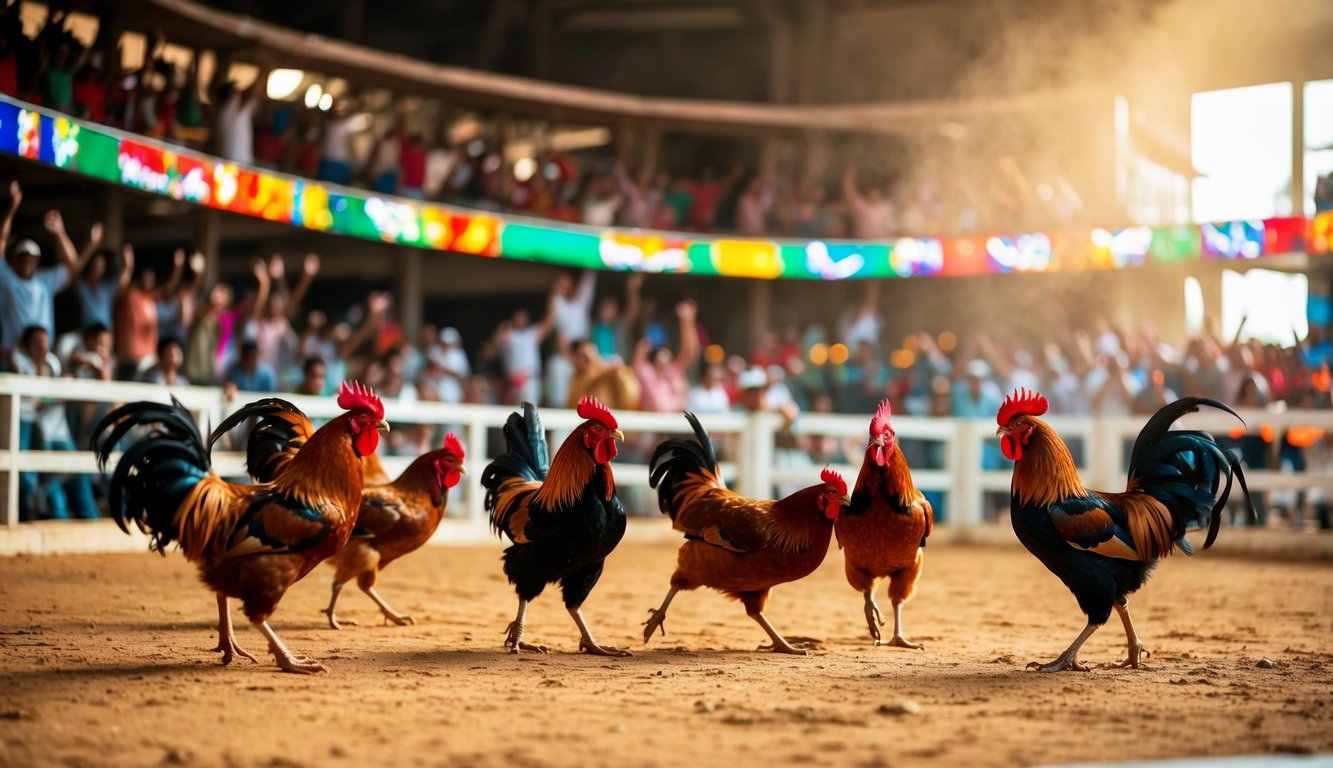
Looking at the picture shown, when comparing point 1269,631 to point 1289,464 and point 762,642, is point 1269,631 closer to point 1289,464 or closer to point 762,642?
point 762,642

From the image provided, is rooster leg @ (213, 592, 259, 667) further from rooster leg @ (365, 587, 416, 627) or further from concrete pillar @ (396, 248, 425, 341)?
concrete pillar @ (396, 248, 425, 341)

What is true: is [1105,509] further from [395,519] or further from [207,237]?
[207,237]

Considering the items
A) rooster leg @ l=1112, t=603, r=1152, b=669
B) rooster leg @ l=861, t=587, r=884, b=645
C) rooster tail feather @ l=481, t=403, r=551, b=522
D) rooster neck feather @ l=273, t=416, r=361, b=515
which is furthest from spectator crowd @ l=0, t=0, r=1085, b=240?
rooster leg @ l=1112, t=603, r=1152, b=669

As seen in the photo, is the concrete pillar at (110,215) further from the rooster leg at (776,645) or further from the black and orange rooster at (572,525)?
the rooster leg at (776,645)

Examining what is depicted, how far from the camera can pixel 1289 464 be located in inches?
570

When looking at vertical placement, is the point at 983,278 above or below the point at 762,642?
above

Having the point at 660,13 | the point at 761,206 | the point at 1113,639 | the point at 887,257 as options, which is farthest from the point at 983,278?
the point at 1113,639

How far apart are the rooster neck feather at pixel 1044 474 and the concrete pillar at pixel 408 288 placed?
44.7 feet

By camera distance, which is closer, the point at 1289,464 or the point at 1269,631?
the point at 1269,631

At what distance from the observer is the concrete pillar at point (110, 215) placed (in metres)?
14.7

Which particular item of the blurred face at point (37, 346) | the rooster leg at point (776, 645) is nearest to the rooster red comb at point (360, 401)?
the rooster leg at point (776, 645)

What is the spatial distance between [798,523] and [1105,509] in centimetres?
146

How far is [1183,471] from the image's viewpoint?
20.6 feet

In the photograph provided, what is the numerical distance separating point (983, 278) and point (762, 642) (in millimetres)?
16139
